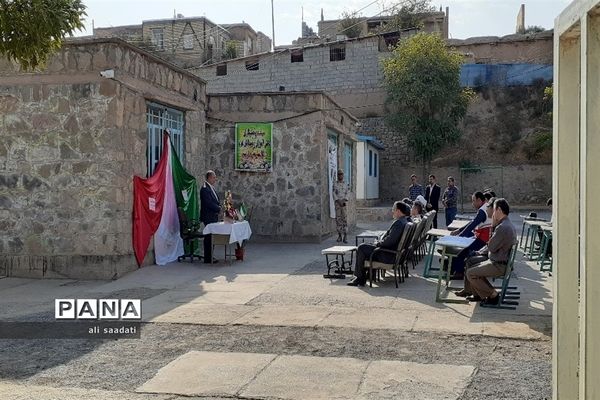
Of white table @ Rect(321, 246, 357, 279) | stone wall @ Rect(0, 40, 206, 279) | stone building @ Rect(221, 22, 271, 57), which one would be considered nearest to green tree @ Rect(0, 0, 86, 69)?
stone wall @ Rect(0, 40, 206, 279)

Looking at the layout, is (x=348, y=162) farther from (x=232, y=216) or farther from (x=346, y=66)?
(x=346, y=66)

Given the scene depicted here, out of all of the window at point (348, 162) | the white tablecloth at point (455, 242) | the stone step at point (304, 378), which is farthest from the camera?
the window at point (348, 162)

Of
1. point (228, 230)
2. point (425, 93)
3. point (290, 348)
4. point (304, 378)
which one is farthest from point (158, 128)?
point (425, 93)

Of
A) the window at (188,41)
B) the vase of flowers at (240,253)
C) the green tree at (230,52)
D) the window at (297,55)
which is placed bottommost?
the vase of flowers at (240,253)

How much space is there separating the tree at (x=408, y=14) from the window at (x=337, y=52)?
4.79 meters

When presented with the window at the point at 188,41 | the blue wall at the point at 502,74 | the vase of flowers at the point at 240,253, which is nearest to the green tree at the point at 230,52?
the window at the point at 188,41

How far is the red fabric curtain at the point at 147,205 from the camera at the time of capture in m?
10.9

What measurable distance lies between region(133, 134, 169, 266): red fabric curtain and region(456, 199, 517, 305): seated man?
5.62 meters

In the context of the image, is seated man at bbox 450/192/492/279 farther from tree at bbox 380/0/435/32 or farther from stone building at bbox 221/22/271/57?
stone building at bbox 221/22/271/57

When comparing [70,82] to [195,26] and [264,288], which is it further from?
[195,26]

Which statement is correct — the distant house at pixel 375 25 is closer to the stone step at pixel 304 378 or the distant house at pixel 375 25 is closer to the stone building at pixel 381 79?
the stone building at pixel 381 79

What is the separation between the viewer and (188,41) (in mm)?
44156

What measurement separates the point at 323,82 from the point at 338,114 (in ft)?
62.6

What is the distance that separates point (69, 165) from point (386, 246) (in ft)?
17.3
